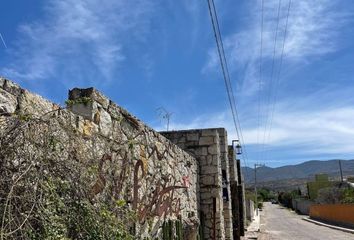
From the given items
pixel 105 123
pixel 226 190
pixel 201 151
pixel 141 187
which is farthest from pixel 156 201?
pixel 226 190

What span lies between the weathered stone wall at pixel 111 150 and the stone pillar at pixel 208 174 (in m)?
1.74

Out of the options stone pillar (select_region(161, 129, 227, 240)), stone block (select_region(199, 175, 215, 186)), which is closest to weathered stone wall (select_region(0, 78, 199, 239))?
stone pillar (select_region(161, 129, 227, 240))

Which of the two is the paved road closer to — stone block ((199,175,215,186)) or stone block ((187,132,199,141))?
stone block ((199,175,215,186))

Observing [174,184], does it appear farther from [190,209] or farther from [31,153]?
[31,153]

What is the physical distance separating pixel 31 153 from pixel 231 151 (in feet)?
46.1

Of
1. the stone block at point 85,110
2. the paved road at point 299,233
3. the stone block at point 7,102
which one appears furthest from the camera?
the paved road at point 299,233

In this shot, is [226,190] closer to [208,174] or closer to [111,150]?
[208,174]

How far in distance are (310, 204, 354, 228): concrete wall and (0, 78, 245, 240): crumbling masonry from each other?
19.1 meters

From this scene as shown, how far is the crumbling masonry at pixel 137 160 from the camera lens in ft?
10.9

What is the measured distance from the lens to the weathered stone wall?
123 inches

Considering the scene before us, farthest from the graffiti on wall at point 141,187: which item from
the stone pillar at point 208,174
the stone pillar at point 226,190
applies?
the stone pillar at point 226,190

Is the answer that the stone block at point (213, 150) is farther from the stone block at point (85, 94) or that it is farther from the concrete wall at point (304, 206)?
the concrete wall at point (304, 206)

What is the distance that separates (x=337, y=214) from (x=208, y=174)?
24956mm

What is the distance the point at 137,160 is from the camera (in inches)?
204
